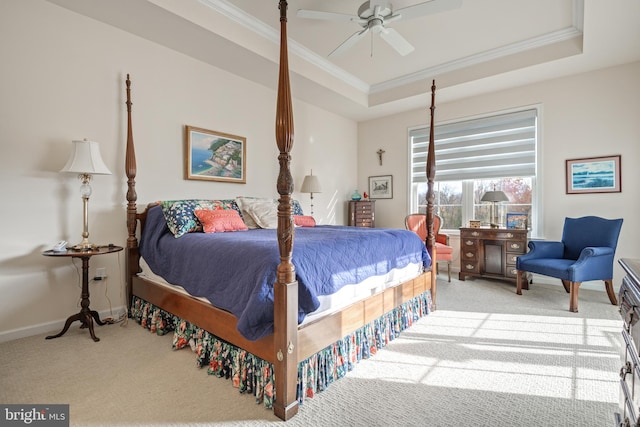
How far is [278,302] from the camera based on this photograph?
156 cm

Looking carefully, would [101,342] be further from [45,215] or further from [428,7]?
[428,7]

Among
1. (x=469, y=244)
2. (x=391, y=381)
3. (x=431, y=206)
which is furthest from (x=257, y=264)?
(x=469, y=244)

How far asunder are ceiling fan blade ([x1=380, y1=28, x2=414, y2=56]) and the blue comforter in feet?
5.91

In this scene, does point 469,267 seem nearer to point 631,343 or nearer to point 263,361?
point 631,343

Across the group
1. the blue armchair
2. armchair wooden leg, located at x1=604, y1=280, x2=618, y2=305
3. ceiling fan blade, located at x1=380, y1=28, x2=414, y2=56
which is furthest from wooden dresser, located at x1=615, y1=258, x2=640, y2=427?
armchair wooden leg, located at x1=604, y1=280, x2=618, y2=305

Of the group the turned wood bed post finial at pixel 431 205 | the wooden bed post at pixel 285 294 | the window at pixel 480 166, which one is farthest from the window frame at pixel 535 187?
the wooden bed post at pixel 285 294

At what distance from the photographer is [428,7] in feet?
8.04

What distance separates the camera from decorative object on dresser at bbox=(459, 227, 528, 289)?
13.2ft

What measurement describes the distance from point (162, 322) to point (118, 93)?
86.0 inches

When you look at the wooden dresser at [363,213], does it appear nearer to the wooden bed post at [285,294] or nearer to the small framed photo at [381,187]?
the small framed photo at [381,187]

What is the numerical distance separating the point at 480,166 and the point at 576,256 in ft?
5.70

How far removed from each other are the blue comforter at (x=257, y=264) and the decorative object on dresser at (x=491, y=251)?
1993mm

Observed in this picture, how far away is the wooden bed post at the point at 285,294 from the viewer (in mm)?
1542

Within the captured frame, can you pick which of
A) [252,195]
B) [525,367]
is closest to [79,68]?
[252,195]
